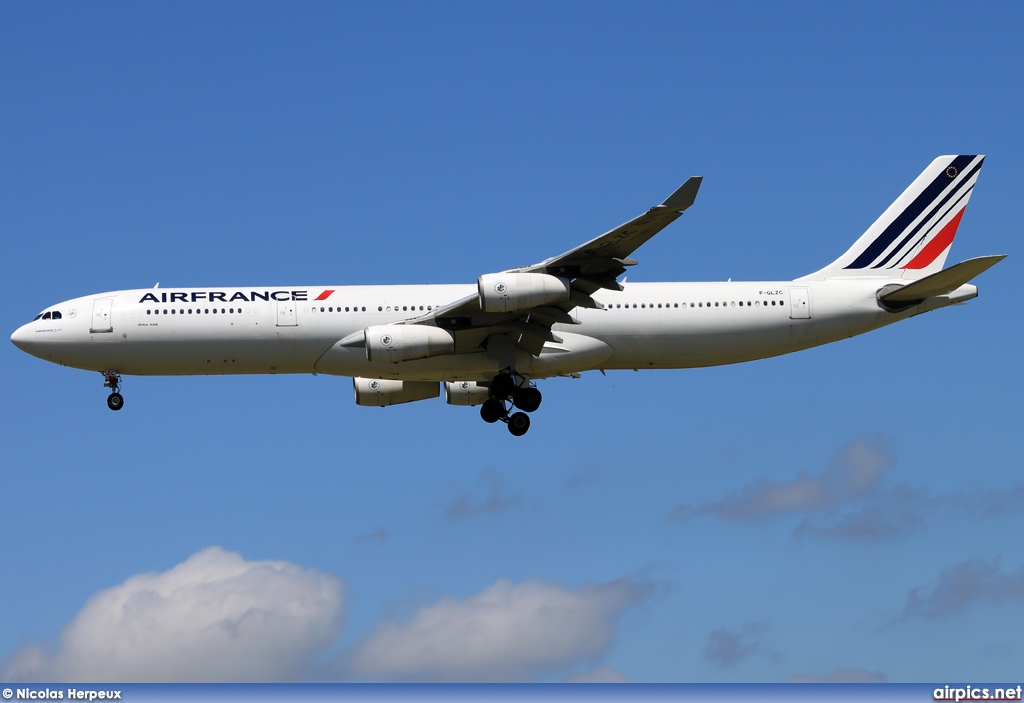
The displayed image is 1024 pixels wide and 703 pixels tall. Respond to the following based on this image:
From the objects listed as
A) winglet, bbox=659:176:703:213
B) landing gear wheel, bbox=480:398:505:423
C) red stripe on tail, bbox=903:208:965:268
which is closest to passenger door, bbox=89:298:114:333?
landing gear wheel, bbox=480:398:505:423

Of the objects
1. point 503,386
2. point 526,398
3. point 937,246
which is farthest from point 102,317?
point 937,246

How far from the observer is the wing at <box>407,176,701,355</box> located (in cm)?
3641

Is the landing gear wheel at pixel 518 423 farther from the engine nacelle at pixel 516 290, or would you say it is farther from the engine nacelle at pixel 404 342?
the engine nacelle at pixel 516 290

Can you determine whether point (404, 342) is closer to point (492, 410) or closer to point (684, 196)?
point (492, 410)

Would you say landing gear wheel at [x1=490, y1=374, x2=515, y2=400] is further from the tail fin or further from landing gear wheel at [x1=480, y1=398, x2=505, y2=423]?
the tail fin

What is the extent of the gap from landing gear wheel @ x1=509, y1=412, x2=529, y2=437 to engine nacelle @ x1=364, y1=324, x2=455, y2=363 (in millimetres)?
3611

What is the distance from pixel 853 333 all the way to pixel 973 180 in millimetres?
7559

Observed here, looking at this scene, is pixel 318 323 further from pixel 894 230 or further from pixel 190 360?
pixel 894 230

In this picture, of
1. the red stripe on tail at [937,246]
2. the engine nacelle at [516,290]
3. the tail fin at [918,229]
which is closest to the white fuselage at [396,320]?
the tail fin at [918,229]

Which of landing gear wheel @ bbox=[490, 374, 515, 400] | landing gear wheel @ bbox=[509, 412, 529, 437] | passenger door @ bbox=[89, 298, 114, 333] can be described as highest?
passenger door @ bbox=[89, 298, 114, 333]

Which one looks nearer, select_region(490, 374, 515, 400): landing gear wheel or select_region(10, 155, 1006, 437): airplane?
select_region(10, 155, 1006, 437): airplane

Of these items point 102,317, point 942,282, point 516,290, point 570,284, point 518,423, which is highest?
point 942,282

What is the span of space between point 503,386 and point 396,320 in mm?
3748

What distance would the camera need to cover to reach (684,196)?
3556 cm
